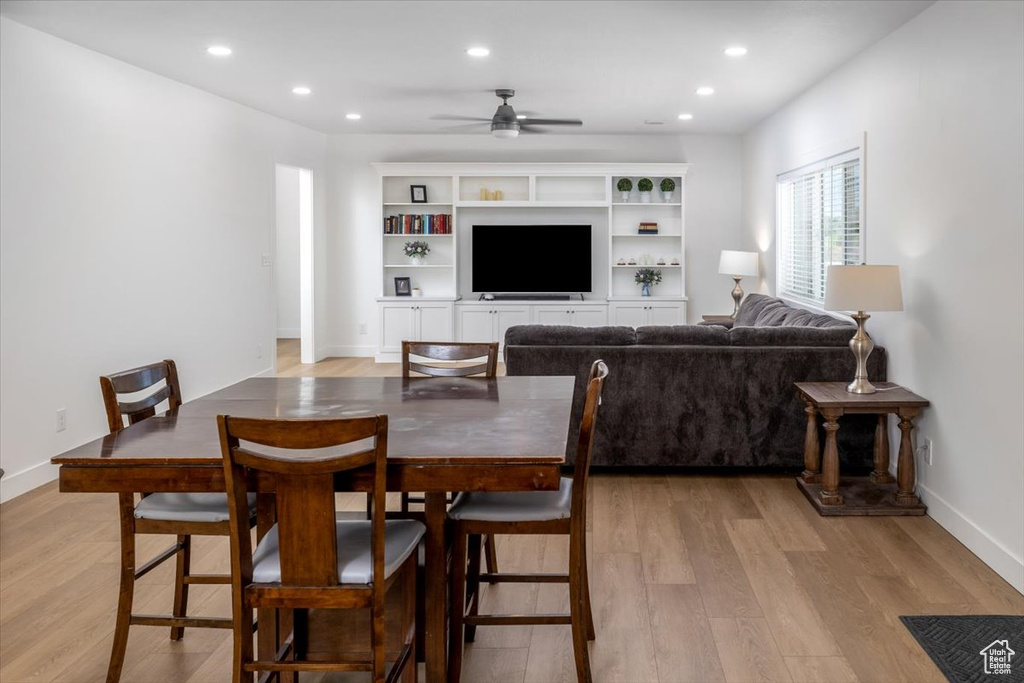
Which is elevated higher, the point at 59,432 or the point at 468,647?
the point at 59,432

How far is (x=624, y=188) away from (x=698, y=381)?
4933mm

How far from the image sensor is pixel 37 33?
464cm

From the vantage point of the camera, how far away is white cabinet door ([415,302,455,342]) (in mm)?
9078

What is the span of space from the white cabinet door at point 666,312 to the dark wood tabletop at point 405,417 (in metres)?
6.05

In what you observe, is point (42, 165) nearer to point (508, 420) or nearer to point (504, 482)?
point (508, 420)

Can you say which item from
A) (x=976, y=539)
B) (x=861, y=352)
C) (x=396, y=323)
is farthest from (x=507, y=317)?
(x=976, y=539)

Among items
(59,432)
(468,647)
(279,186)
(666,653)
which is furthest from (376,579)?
(279,186)

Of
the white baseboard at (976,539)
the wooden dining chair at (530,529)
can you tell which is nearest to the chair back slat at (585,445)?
the wooden dining chair at (530,529)

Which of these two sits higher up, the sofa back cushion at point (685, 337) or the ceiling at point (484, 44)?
the ceiling at point (484, 44)

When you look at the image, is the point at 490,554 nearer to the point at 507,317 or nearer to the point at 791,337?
the point at 791,337

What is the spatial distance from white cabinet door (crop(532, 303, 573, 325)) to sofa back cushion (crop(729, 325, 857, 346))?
4466 millimetres

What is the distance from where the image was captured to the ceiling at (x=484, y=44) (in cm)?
429

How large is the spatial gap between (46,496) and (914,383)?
4.54 m

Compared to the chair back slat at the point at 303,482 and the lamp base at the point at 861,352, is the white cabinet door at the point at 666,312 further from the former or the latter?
the chair back slat at the point at 303,482
